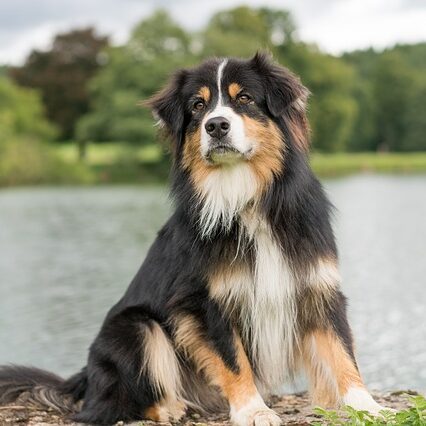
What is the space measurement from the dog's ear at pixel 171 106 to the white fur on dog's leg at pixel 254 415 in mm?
1754

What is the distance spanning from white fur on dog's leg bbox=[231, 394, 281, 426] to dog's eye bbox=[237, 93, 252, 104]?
5.91 ft

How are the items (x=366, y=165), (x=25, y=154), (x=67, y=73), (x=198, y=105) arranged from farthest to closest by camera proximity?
(x=67, y=73) < (x=366, y=165) < (x=25, y=154) < (x=198, y=105)

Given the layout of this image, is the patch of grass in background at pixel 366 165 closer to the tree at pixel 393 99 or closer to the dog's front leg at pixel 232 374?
the tree at pixel 393 99

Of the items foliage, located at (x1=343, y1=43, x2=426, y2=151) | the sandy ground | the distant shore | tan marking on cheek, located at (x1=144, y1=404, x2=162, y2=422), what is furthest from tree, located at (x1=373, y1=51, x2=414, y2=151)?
tan marking on cheek, located at (x1=144, y1=404, x2=162, y2=422)

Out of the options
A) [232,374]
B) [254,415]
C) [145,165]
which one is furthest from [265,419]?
[145,165]

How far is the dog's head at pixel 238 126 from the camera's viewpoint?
502cm

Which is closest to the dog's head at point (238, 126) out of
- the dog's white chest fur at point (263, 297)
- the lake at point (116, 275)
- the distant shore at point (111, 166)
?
the dog's white chest fur at point (263, 297)

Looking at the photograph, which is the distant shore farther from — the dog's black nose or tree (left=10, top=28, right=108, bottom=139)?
the dog's black nose

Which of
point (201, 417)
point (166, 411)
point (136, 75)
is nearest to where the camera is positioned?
point (166, 411)

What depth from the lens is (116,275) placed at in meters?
14.7

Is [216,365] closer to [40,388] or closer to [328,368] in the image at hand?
[328,368]

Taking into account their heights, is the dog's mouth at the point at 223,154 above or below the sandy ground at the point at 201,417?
above

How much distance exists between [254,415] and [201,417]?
68 cm

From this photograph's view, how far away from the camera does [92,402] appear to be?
5375 mm
